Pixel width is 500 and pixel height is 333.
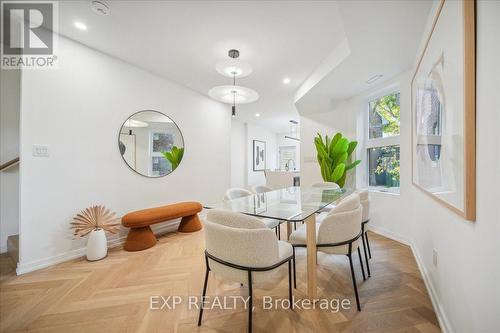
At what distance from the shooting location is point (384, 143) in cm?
323

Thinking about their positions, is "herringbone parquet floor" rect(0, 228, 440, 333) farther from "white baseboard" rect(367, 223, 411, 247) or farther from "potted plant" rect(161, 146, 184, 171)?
"potted plant" rect(161, 146, 184, 171)

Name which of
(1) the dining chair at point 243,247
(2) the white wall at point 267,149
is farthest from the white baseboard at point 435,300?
(2) the white wall at point 267,149

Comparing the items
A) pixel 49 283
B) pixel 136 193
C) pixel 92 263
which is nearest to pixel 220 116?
pixel 136 193

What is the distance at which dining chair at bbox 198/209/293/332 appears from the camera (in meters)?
1.16

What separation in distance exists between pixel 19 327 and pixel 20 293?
0.54 m

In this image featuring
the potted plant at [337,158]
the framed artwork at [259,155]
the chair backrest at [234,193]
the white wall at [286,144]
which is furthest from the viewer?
the white wall at [286,144]

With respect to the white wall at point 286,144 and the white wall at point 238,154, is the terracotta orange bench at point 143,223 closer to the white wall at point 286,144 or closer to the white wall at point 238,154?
the white wall at point 238,154

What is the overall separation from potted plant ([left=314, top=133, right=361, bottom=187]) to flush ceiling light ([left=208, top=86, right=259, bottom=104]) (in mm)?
1751

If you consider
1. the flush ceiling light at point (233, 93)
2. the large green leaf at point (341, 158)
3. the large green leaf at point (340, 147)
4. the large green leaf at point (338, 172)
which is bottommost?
the large green leaf at point (338, 172)

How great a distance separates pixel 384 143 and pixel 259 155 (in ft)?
15.5

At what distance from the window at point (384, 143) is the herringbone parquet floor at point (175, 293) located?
131cm

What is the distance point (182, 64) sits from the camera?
9.64 ft

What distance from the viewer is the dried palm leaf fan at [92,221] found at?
7.67ft

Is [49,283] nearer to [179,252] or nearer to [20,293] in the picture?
[20,293]
